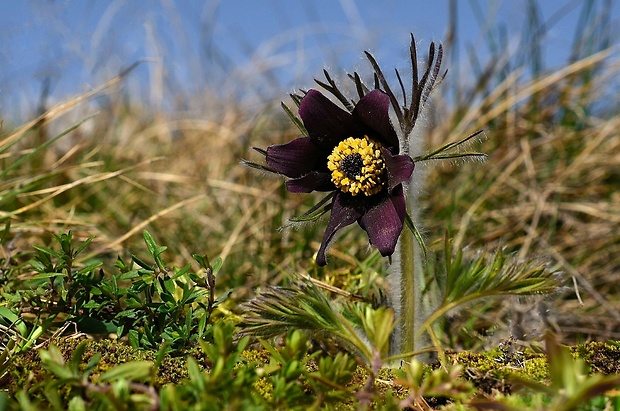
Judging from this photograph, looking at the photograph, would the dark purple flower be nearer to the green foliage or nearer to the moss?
the green foliage

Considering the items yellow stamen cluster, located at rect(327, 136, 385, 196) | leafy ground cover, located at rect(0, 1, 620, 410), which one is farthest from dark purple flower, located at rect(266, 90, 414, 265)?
leafy ground cover, located at rect(0, 1, 620, 410)

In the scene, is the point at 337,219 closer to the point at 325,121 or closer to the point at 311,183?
the point at 311,183

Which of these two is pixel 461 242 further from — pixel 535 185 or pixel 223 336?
pixel 223 336

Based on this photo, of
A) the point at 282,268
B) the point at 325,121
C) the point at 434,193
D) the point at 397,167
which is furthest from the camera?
the point at 434,193

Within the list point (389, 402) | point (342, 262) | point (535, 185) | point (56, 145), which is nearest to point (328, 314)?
point (389, 402)

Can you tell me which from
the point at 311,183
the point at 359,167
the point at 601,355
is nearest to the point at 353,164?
the point at 359,167

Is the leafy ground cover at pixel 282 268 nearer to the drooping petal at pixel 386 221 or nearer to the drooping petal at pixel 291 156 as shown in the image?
the drooping petal at pixel 386 221

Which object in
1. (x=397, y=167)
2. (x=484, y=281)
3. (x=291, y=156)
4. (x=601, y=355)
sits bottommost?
(x=601, y=355)
